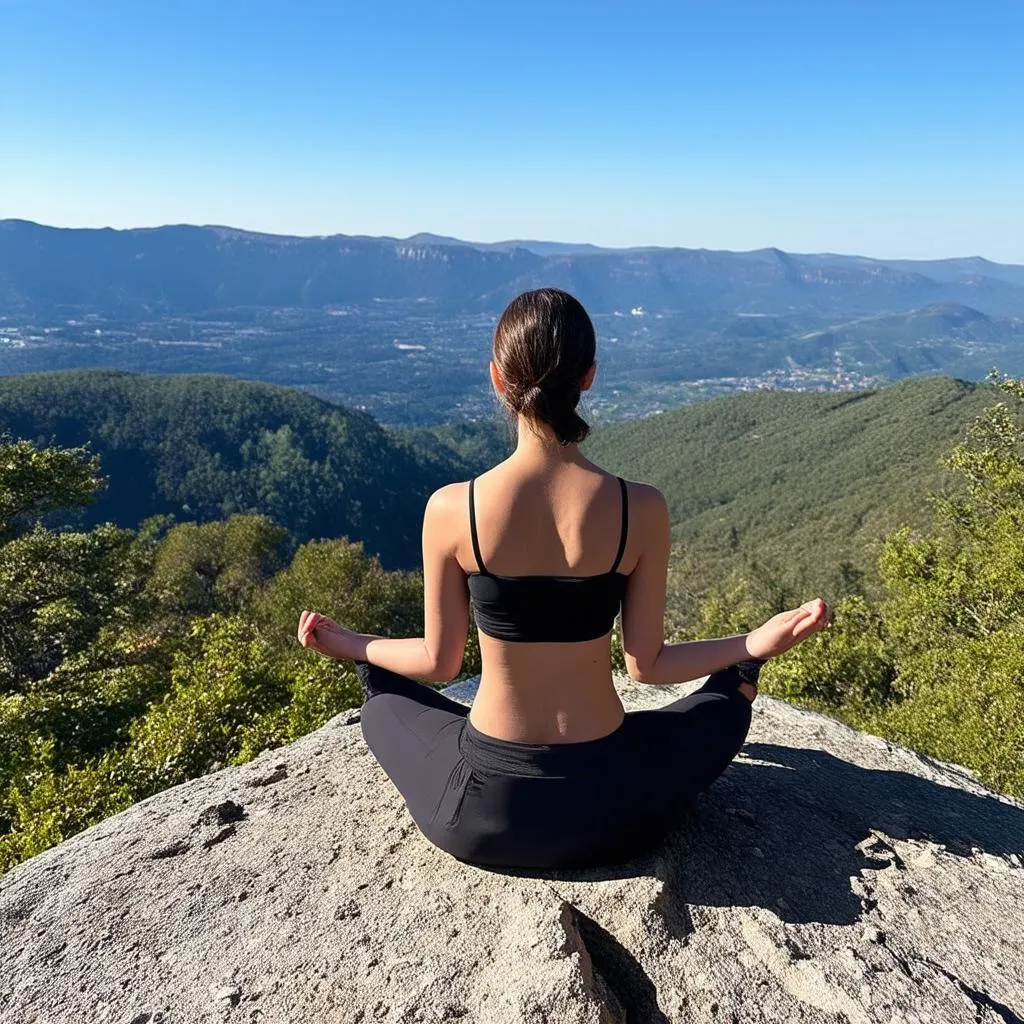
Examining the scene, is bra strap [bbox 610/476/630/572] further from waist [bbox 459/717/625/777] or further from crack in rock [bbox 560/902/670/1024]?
crack in rock [bbox 560/902/670/1024]

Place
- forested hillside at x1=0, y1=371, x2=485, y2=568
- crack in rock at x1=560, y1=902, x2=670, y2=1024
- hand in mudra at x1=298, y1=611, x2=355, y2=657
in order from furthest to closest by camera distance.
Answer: forested hillside at x1=0, y1=371, x2=485, y2=568
hand in mudra at x1=298, y1=611, x2=355, y2=657
crack in rock at x1=560, y1=902, x2=670, y2=1024

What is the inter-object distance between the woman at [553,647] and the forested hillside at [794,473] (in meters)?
48.4

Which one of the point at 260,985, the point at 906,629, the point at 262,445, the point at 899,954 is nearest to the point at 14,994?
the point at 260,985

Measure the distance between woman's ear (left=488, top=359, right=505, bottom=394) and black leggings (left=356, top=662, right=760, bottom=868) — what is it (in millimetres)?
1526

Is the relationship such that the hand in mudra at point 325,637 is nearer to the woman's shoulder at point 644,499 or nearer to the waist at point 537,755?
the waist at point 537,755

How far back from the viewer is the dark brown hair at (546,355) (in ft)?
9.37

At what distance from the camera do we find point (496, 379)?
10.00 feet

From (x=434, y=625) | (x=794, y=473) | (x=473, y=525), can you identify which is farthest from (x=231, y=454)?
(x=473, y=525)

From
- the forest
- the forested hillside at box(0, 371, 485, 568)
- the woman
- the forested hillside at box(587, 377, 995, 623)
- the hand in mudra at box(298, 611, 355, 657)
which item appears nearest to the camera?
the woman

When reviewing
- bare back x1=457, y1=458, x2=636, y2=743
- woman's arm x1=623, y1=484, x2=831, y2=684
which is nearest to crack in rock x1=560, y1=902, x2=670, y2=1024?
bare back x1=457, y1=458, x2=636, y2=743

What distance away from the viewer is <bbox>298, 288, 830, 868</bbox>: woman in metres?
2.99

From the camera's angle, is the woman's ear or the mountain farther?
the mountain

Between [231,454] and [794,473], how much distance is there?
80.8 metres

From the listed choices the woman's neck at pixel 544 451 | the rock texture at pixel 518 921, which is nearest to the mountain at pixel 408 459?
the rock texture at pixel 518 921
